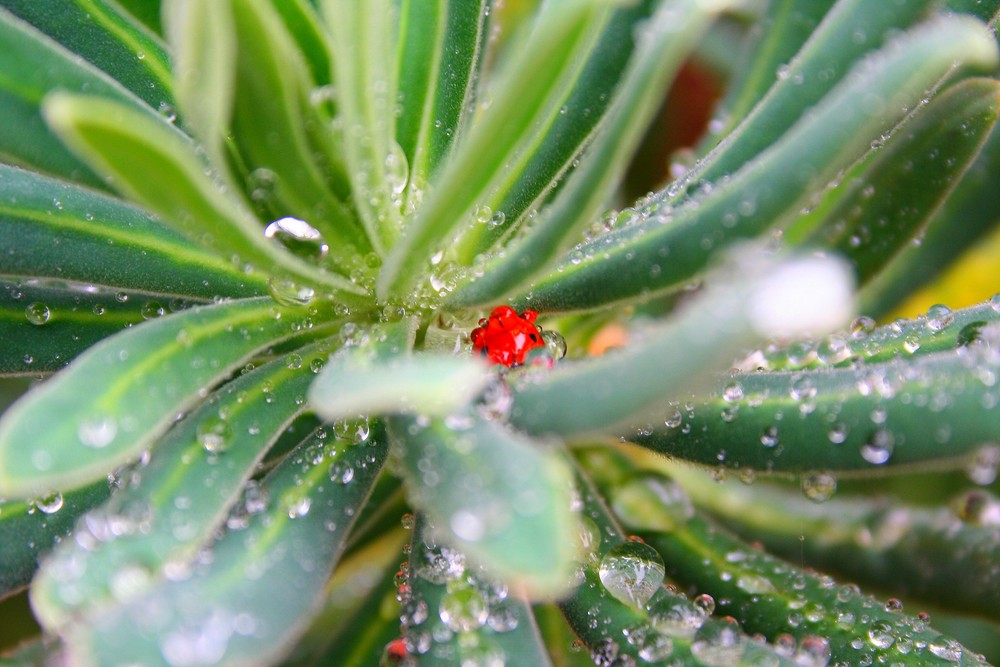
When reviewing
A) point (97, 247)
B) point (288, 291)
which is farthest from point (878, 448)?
point (97, 247)

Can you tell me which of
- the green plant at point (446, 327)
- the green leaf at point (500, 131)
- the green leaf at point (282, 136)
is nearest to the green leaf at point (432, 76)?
the green plant at point (446, 327)

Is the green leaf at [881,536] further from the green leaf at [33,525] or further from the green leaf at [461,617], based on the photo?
the green leaf at [33,525]

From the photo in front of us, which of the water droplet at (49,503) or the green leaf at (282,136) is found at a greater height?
the green leaf at (282,136)

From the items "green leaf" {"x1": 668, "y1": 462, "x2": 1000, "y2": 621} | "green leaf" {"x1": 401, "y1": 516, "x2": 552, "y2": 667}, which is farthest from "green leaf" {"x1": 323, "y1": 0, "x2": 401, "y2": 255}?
"green leaf" {"x1": 668, "y1": 462, "x2": 1000, "y2": 621}

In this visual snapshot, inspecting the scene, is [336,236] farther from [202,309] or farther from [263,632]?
[263,632]

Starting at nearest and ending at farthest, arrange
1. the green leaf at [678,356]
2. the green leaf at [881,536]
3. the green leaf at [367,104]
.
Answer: the green leaf at [678,356], the green leaf at [367,104], the green leaf at [881,536]
